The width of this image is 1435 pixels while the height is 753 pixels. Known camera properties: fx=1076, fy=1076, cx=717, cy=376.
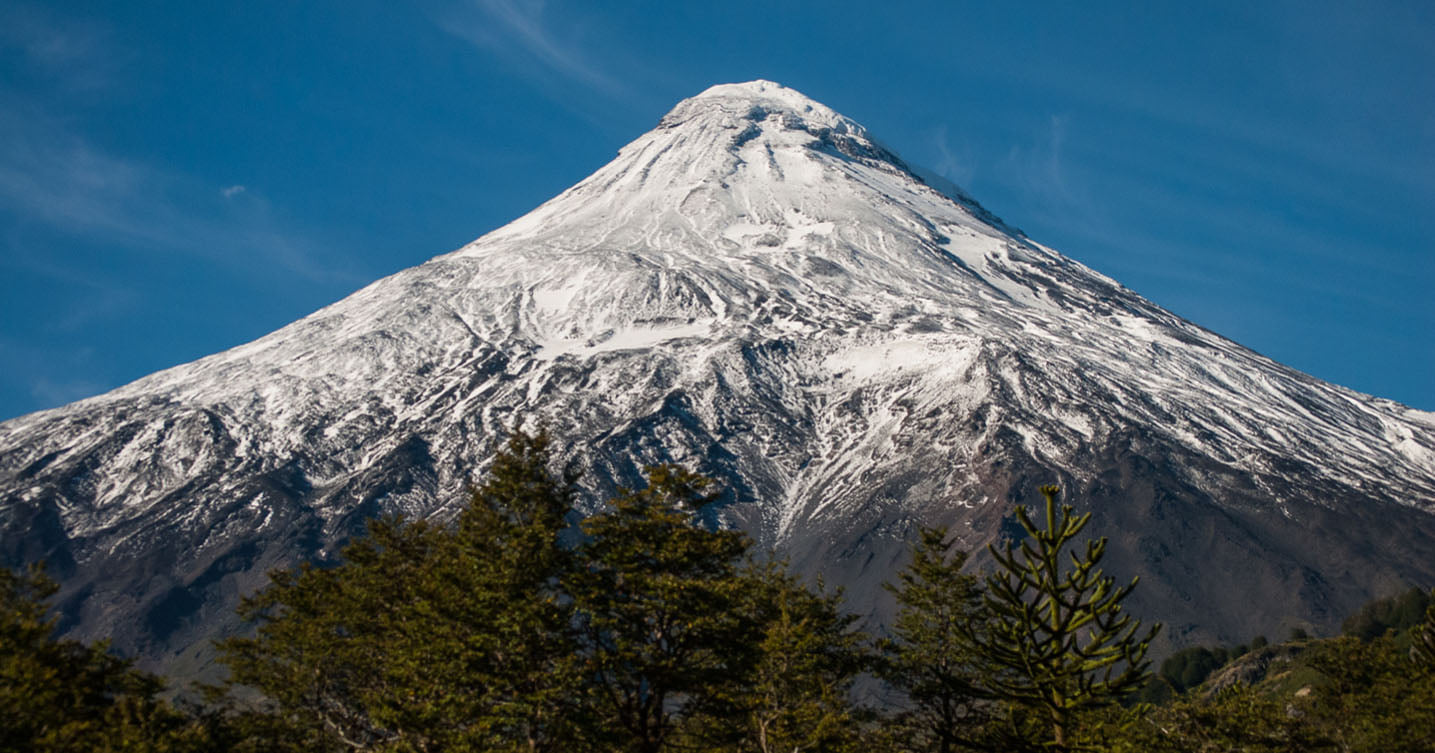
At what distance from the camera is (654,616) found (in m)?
24.8

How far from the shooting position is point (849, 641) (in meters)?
32.6

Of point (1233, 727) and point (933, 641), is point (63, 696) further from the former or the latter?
point (1233, 727)

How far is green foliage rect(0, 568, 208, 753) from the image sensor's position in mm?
22234

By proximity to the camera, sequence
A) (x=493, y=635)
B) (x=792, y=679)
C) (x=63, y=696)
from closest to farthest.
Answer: (x=493, y=635) < (x=63, y=696) < (x=792, y=679)

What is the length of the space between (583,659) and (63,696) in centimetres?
1351

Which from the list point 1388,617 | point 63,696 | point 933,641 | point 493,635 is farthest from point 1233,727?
point 1388,617

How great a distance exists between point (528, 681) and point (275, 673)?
16.1m

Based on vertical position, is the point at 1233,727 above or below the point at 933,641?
below

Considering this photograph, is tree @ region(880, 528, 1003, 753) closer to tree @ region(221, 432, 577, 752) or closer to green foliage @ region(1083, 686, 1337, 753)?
green foliage @ region(1083, 686, 1337, 753)

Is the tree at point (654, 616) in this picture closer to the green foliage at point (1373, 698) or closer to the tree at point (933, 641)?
the tree at point (933, 641)

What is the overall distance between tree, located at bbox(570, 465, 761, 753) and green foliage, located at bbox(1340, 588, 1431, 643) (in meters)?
109

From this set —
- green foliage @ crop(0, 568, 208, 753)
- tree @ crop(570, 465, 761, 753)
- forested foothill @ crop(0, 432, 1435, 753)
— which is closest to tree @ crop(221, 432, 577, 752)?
forested foothill @ crop(0, 432, 1435, 753)

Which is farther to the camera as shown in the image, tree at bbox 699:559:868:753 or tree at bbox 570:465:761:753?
tree at bbox 699:559:868:753

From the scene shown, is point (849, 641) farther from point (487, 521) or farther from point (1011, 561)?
point (1011, 561)
